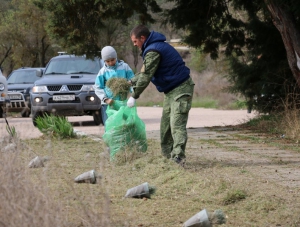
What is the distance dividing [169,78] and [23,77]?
21.3m

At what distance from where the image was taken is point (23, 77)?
30.5 metres

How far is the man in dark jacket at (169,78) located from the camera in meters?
9.74

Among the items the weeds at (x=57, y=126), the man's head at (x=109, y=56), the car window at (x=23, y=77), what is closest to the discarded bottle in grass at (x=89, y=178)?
the man's head at (x=109, y=56)

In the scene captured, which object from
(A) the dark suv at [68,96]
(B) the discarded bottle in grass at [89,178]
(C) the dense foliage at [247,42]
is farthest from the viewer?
(A) the dark suv at [68,96]

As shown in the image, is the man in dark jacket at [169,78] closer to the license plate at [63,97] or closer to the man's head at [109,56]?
the man's head at [109,56]

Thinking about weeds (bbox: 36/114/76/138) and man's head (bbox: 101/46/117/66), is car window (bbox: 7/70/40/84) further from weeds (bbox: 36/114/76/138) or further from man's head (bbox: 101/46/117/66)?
man's head (bbox: 101/46/117/66)

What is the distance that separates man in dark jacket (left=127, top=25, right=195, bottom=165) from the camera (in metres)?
9.74

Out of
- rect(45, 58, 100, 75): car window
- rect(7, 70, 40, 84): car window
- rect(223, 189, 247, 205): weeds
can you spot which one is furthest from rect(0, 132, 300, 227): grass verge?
rect(7, 70, 40, 84): car window

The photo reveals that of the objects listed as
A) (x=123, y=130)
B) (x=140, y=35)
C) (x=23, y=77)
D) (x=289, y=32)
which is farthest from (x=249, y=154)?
(x=23, y=77)

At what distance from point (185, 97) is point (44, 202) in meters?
5.18

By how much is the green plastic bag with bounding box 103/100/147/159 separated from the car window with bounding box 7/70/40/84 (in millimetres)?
19951

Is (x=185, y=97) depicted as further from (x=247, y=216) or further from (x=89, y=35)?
(x=89, y=35)

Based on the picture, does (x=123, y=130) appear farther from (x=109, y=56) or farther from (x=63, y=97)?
(x=63, y=97)

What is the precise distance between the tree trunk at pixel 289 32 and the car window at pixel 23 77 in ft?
54.3
